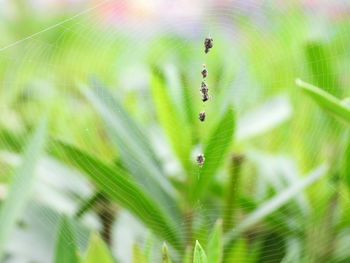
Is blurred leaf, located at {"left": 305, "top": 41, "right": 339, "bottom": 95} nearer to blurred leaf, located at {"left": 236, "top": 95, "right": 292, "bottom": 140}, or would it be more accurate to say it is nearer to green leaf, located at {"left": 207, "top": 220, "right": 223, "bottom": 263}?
blurred leaf, located at {"left": 236, "top": 95, "right": 292, "bottom": 140}

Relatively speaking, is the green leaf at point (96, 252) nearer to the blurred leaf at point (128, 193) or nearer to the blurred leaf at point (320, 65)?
the blurred leaf at point (128, 193)

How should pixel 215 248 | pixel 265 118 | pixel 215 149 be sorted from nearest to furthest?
1. pixel 215 248
2. pixel 215 149
3. pixel 265 118

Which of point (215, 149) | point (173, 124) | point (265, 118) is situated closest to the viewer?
point (215, 149)

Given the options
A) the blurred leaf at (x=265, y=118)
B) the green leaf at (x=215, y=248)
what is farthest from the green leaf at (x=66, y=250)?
the blurred leaf at (x=265, y=118)

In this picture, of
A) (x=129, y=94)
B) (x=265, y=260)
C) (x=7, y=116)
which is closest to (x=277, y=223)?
(x=265, y=260)

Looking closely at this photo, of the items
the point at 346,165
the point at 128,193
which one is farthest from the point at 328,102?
the point at 128,193

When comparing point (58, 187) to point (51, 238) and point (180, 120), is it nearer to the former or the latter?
point (51, 238)

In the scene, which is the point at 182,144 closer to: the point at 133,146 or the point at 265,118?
the point at 133,146
